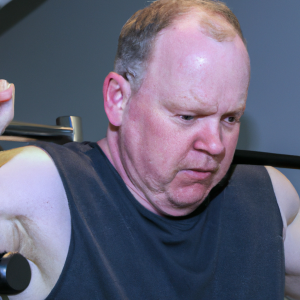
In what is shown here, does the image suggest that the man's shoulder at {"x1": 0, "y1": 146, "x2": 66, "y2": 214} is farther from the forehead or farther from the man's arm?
the man's arm

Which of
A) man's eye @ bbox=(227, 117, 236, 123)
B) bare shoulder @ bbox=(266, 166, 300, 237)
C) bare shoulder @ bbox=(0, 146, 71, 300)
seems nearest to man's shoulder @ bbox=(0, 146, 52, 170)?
bare shoulder @ bbox=(0, 146, 71, 300)

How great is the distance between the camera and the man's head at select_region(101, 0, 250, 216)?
0.63 meters

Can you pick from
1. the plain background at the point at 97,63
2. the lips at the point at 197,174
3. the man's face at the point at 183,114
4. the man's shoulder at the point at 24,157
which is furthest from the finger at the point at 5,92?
the plain background at the point at 97,63

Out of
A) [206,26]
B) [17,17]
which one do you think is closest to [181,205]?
[206,26]

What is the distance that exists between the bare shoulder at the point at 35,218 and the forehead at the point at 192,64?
0.82ft

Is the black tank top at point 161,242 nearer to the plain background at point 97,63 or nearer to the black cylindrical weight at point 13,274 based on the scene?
the black cylindrical weight at point 13,274

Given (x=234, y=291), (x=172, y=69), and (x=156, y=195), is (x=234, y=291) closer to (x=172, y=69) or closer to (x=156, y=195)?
(x=156, y=195)

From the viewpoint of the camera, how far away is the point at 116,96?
28.0 inches

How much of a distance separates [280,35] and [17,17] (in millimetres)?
1295

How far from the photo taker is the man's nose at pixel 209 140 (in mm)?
644

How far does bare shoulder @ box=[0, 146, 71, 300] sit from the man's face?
0.53ft

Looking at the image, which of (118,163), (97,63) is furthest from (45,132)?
(97,63)

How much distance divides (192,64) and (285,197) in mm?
460

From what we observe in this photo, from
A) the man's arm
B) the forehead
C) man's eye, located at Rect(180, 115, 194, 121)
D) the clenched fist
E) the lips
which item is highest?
the forehead
